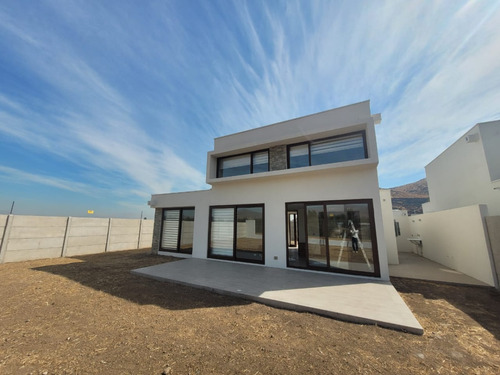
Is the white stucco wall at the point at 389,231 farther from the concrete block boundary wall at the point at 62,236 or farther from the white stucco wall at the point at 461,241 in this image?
the concrete block boundary wall at the point at 62,236

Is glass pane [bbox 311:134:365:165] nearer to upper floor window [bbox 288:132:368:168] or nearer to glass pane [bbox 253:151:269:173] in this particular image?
upper floor window [bbox 288:132:368:168]

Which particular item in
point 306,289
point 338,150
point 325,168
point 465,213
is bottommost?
point 306,289

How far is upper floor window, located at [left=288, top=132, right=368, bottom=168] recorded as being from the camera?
20.9 ft

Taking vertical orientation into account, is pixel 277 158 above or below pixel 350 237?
above

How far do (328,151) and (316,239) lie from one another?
10.6 ft

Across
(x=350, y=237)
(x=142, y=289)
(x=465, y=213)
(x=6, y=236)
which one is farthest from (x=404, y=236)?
(x=6, y=236)

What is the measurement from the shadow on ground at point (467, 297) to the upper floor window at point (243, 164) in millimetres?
5985

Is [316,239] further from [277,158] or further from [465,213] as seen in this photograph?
[465,213]

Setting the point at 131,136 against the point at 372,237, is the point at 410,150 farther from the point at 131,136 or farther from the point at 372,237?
the point at 131,136

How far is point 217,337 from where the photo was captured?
274cm

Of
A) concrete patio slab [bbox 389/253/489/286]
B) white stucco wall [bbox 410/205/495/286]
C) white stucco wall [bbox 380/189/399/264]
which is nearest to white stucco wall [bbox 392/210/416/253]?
white stucco wall [bbox 410/205/495/286]

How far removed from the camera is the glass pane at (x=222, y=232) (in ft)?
26.4

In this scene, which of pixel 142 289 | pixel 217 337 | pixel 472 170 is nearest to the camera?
pixel 217 337

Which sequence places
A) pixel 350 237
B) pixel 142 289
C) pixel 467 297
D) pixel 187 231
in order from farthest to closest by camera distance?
pixel 187 231
pixel 350 237
pixel 142 289
pixel 467 297
